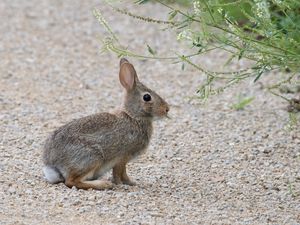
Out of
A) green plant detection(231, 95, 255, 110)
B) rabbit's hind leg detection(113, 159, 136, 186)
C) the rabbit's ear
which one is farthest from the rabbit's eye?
green plant detection(231, 95, 255, 110)

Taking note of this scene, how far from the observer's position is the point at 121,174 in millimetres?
6086

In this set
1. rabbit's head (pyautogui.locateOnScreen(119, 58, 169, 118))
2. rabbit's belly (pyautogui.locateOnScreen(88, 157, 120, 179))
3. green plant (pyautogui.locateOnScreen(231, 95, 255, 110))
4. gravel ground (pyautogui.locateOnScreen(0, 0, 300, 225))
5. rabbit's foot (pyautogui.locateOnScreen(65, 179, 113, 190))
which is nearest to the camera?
gravel ground (pyautogui.locateOnScreen(0, 0, 300, 225))

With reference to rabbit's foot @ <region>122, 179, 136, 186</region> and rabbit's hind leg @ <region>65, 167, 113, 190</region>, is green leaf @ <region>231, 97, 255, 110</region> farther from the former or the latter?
rabbit's hind leg @ <region>65, 167, 113, 190</region>

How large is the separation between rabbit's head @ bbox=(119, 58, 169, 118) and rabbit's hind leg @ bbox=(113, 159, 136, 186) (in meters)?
0.39

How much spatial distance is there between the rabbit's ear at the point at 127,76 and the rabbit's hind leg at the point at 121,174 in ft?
1.87

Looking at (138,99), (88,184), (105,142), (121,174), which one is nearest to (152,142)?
(138,99)

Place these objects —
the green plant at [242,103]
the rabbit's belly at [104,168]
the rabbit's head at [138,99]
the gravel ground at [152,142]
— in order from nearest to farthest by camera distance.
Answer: the gravel ground at [152,142]
the rabbit's belly at [104,168]
the rabbit's head at [138,99]
the green plant at [242,103]

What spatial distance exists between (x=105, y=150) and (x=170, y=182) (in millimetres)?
541

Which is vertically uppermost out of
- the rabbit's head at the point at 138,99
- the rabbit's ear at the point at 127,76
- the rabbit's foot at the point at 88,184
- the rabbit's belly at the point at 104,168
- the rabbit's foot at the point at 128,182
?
the rabbit's ear at the point at 127,76

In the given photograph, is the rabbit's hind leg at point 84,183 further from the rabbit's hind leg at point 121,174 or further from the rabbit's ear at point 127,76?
the rabbit's ear at point 127,76

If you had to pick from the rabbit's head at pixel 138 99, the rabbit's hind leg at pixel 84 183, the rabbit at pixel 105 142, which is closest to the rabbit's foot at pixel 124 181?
the rabbit at pixel 105 142

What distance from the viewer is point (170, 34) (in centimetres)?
1116

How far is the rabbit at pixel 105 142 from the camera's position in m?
5.88

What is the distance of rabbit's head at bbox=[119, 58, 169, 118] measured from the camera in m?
6.27
